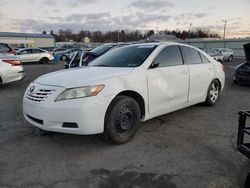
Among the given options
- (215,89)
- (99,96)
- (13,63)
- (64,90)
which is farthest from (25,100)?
(13,63)

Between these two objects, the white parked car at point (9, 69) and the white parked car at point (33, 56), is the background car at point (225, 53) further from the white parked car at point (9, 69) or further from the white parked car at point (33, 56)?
the white parked car at point (9, 69)

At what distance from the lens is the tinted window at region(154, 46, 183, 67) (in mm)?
4648

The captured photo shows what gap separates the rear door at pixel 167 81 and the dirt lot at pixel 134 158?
18.3 inches

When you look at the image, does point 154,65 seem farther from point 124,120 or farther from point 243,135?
point 243,135

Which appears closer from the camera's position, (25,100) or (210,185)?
(210,185)

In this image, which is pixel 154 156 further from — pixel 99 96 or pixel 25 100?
pixel 25 100

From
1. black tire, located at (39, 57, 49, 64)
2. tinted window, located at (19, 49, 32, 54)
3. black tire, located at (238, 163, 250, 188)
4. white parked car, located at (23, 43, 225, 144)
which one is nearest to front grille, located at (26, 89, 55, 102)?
white parked car, located at (23, 43, 225, 144)

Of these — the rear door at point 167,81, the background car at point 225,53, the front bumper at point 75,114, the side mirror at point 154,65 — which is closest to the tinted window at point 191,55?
the rear door at point 167,81

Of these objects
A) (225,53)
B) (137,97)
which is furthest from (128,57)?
(225,53)

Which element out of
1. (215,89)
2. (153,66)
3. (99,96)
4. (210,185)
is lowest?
(210,185)

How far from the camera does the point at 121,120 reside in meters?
3.87

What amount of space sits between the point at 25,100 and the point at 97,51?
259 inches

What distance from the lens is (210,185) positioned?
2857 millimetres

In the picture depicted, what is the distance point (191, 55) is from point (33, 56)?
20663mm
